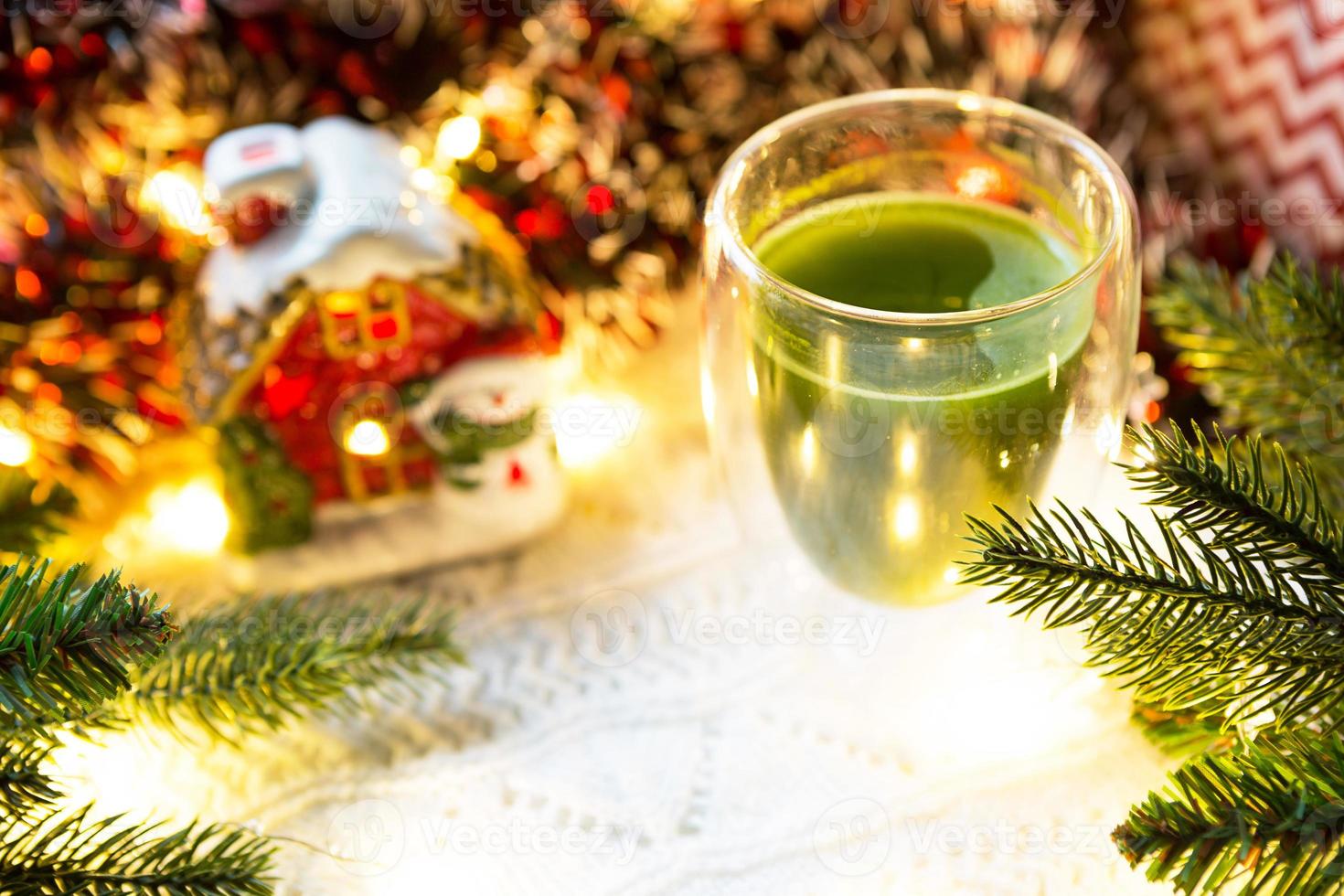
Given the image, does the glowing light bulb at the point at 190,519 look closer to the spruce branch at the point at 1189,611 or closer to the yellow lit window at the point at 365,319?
the yellow lit window at the point at 365,319

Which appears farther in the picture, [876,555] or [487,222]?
[487,222]

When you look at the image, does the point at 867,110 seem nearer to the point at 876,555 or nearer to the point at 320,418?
the point at 876,555

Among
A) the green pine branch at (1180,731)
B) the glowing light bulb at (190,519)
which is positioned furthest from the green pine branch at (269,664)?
the green pine branch at (1180,731)

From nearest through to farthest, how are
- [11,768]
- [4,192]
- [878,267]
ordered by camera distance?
[11,768]
[878,267]
[4,192]

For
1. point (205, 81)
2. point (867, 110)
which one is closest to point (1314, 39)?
point (867, 110)

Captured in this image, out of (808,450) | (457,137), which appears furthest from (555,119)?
(808,450)

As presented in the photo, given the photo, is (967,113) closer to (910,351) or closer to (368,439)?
(910,351)

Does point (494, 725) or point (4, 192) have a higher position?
point (4, 192)
